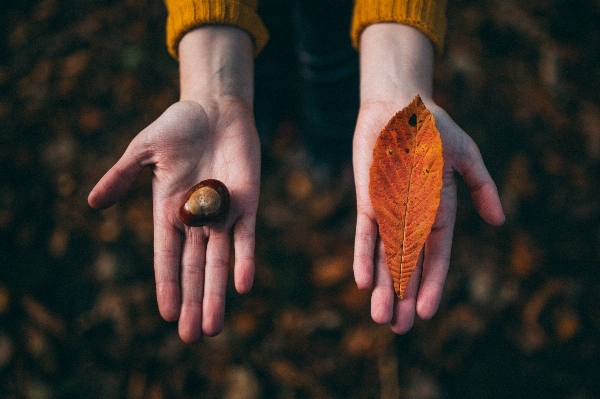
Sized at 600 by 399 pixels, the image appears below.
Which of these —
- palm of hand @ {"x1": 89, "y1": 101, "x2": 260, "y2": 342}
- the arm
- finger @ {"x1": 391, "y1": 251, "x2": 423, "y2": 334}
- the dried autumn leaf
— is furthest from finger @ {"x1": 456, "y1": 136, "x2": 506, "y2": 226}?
palm of hand @ {"x1": 89, "y1": 101, "x2": 260, "y2": 342}

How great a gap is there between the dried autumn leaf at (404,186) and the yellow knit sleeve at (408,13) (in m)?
0.55

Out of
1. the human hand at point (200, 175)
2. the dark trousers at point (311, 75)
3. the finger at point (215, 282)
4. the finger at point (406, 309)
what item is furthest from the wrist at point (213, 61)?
the finger at point (406, 309)

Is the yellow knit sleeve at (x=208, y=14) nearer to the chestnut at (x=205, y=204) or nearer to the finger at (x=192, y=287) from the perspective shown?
the chestnut at (x=205, y=204)

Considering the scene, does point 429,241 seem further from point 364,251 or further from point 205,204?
point 205,204

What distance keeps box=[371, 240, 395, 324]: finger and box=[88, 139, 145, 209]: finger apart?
3.48ft

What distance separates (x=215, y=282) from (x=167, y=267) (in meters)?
0.20

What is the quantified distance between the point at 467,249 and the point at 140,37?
2612mm

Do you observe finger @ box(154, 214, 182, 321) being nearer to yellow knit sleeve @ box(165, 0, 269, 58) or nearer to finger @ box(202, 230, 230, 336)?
finger @ box(202, 230, 230, 336)

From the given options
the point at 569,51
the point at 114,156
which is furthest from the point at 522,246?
the point at 114,156

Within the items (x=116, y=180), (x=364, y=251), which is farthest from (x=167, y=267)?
(x=364, y=251)

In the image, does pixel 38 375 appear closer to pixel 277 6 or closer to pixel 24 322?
pixel 24 322

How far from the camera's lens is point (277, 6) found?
2.23m

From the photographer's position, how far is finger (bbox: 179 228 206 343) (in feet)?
5.58

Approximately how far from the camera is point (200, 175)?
1.87m
